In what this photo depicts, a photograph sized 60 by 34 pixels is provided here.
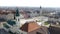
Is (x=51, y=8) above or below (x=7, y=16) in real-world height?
above

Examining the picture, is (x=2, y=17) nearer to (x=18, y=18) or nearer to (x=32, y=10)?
(x=18, y=18)

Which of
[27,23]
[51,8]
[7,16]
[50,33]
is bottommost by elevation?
[50,33]

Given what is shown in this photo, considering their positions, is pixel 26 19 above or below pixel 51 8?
below

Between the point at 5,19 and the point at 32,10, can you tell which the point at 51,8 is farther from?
the point at 5,19
